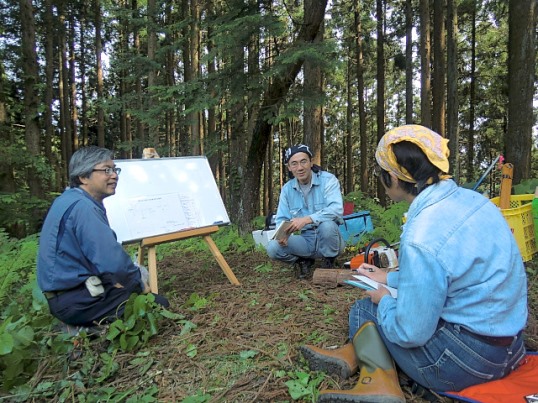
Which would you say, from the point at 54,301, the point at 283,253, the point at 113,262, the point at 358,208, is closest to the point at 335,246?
the point at 283,253

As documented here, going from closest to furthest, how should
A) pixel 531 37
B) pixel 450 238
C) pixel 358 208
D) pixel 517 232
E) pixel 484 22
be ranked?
pixel 450 238 → pixel 517 232 → pixel 531 37 → pixel 358 208 → pixel 484 22

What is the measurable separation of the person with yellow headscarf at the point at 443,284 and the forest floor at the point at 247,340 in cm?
34

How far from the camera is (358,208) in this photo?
26.1 ft

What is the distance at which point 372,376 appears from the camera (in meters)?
1.79

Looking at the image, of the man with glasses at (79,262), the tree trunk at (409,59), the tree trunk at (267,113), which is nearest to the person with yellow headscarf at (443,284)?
the man with glasses at (79,262)

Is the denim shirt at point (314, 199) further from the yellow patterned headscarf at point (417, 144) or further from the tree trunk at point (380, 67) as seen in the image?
the tree trunk at point (380, 67)

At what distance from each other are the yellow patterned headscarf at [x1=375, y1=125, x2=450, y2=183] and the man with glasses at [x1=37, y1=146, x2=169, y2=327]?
191cm

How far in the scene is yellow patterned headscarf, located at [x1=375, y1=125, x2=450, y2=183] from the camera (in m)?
1.59

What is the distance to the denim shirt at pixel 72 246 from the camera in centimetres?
251

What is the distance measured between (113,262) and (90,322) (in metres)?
0.49

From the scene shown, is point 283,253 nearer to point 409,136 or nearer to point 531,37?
point 409,136

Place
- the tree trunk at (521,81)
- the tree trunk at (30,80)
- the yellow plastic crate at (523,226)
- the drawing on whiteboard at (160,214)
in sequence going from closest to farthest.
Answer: the drawing on whiteboard at (160,214) → the yellow plastic crate at (523,226) → the tree trunk at (521,81) → the tree trunk at (30,80)

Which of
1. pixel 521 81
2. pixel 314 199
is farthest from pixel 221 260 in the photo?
pixel 521 81

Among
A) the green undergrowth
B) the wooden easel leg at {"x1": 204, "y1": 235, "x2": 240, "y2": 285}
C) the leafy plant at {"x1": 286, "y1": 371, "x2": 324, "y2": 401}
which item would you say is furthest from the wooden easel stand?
the leafy plant at {"x1": 286, "y1": 371, "x2": 324, "y2": 401}
